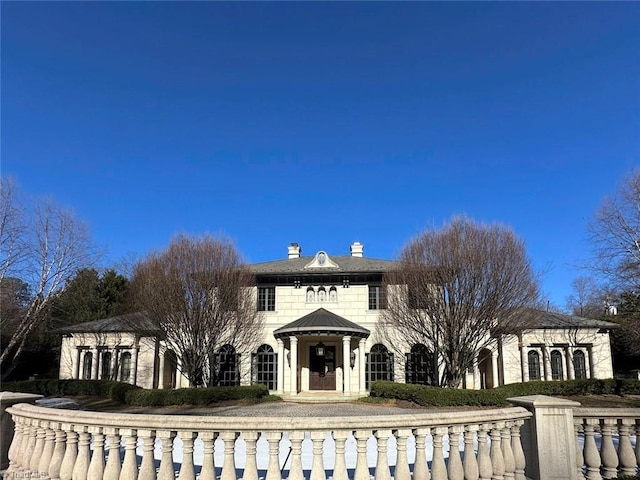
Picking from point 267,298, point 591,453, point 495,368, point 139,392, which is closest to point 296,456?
point 591,453

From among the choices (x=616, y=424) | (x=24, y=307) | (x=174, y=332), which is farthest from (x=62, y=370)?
(x=616, y=424)

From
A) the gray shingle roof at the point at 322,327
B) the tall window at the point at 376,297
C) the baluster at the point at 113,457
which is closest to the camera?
the baluster at the point at 113,457

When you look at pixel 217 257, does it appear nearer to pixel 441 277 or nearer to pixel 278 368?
pixel 278 368

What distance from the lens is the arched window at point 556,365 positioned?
26.0 metres

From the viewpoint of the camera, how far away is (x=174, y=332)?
72.3 feet

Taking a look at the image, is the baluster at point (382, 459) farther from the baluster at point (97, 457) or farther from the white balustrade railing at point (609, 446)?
the baluster at point (97, 457)

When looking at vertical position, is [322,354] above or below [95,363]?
above

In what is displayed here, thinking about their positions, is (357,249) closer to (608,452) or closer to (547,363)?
(547,363)

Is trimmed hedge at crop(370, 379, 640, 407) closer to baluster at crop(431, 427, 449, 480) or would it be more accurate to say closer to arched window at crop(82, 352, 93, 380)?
baluster at crop(431, 427, 449, 480)

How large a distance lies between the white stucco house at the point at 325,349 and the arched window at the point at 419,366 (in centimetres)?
6

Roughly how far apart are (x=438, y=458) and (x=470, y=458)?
380 mm

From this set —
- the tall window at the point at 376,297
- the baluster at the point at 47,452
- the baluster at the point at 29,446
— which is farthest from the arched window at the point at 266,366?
the baluster at the point at 47,452

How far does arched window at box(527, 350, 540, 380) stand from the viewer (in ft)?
84.7

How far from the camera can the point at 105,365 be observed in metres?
28.1
